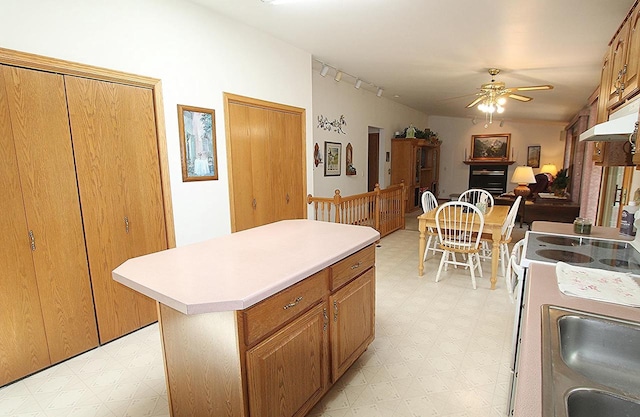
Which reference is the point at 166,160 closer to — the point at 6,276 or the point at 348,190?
the point at 6,276

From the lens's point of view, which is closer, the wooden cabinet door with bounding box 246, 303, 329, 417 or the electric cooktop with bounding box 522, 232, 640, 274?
the wooden cabinet door with bounding box 246, 303, 329, 417

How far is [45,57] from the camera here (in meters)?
1.95

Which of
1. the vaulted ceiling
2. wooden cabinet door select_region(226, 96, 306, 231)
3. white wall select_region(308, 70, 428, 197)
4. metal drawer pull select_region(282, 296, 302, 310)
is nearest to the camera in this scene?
metal drawer pull select_region(282, 296, 302, 310)

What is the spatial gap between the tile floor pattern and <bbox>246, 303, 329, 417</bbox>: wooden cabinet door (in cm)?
30

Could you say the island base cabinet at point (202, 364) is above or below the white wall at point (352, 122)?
below

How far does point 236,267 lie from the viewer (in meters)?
1.46

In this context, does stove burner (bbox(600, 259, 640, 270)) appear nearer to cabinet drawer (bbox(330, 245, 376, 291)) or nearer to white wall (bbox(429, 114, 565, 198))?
cabinet drawer (bbox(330, 245, 376, 291))

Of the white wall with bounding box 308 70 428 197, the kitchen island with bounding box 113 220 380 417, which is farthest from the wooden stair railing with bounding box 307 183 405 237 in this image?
the kitchen island with bounding box 113 220 380 417

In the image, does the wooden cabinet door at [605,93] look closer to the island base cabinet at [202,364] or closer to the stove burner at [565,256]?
the stove burner at [565,256]

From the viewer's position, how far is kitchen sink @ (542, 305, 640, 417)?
0.76 m

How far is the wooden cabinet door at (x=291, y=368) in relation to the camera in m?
1.27

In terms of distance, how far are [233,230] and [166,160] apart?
0.93 meters

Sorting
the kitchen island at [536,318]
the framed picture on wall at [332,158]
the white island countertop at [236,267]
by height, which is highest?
the framed picture on wall at [332,158]

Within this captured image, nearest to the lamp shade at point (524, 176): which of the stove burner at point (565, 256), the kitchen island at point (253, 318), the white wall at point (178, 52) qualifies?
the white wall at point (178, 52)
